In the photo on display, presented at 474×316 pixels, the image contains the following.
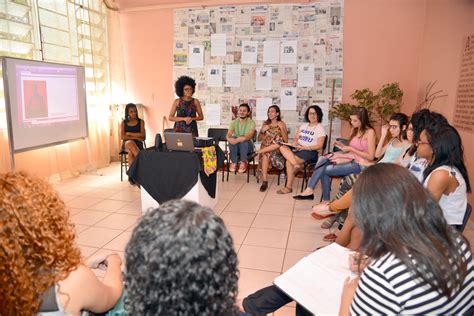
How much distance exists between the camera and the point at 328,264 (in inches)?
60.2

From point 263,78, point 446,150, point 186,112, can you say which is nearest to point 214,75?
point 263,78

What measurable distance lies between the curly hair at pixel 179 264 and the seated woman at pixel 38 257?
0.30 m

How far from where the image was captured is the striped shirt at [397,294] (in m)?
0.96

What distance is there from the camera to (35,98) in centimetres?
412

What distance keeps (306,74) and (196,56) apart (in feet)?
6.32

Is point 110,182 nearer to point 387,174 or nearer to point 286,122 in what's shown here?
point 286,122

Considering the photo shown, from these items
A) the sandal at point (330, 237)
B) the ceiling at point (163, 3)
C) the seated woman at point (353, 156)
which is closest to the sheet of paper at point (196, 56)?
the ceiling at point (163, 3)

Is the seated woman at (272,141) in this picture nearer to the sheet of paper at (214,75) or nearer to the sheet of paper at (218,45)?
the sheet of paper at (214,75)

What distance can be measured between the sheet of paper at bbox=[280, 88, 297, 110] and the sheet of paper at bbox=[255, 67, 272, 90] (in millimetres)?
251

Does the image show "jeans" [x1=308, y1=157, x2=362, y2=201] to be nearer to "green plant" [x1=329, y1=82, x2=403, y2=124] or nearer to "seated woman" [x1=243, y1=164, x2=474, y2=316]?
"green plant" [x1=329, y1=82, x2=403, y2=124]

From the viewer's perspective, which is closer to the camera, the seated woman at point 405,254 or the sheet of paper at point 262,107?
the seated woman at point 405,254

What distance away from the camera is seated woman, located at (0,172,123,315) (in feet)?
2.96

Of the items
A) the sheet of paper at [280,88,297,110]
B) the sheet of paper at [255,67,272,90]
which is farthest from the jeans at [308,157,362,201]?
the sheet of paper at [255,67,272,90]

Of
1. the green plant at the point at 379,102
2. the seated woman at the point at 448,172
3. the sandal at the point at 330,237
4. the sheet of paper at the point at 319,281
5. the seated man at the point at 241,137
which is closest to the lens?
the sheet of paper at the point at 319,281
